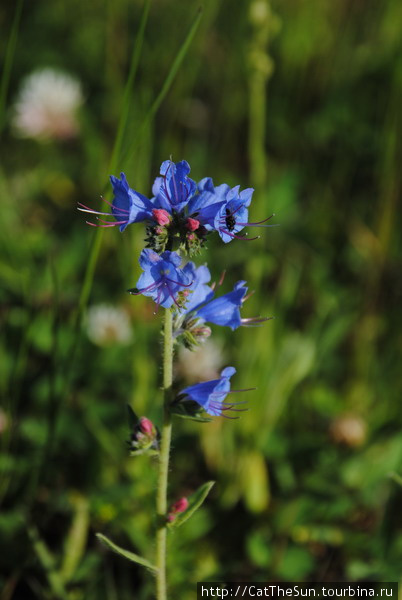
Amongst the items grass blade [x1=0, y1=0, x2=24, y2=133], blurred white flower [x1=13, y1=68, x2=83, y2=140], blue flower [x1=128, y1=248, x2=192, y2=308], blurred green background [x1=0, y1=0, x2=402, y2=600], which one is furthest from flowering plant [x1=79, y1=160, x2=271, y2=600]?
blurred white flower [x1=13, y1=68, x2=83, y2=140]

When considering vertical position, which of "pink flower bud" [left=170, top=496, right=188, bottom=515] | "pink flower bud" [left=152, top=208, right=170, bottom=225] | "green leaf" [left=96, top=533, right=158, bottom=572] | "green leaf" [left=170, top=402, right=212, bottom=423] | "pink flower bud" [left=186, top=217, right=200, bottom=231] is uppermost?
"pink flower bud" [left=152, top=208, right=170, bottom=225]

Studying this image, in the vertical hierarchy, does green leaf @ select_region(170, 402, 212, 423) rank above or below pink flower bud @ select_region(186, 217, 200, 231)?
below

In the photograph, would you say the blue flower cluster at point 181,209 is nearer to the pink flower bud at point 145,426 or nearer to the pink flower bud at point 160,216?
the pink flower bud at point 160,216

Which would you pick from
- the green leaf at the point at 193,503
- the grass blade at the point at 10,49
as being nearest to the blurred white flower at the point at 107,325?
the grass blade at the point at 10,49

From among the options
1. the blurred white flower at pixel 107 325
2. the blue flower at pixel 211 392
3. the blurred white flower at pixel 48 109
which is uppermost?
the blurred white flower at pixel 48 109

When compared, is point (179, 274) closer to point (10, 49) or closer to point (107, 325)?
point (10, 49)

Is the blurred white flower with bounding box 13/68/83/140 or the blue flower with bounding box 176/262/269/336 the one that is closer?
the blue flower with bounding box 176/262/269/336

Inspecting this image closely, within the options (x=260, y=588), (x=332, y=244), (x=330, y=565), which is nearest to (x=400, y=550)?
(x=330, y=565)

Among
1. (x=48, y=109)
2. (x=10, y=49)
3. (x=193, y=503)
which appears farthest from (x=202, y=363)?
(x=48, y=109)

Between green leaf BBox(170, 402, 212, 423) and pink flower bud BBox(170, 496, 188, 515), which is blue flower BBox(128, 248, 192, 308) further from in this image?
pink flower bud BBox(170, 496, 188, 515)
